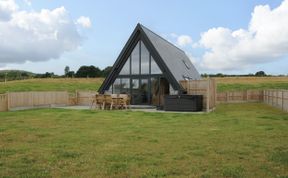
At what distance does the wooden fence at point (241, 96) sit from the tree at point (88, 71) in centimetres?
3528

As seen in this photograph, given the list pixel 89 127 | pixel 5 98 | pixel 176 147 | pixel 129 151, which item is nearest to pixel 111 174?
pixel 129 151

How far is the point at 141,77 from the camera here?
20766 mm

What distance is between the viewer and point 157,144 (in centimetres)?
770

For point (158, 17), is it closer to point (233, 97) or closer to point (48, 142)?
point (48, 142)

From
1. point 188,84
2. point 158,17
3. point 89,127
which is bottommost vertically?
point 89,127

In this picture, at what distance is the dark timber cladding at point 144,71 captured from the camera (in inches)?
778

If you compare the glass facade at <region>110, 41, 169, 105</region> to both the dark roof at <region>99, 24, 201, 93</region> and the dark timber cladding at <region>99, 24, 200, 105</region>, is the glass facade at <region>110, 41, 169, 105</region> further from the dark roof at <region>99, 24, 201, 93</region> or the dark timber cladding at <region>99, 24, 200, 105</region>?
the dark roof at <region>99, 24, 201, 93</region>

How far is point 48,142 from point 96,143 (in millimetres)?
1215

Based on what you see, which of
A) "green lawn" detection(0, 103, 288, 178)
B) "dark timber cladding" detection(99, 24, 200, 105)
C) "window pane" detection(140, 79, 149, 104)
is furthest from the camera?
"window pane" detection(140, 79, 149, 104)

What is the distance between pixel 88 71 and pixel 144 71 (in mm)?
43980

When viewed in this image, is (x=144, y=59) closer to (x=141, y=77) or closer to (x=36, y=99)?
(x=141, y=77)

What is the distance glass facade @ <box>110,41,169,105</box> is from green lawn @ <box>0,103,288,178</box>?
1021cm

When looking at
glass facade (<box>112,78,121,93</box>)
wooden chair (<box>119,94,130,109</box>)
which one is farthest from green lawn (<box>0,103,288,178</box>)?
glass facade (<box>112,78,121,93</box>)

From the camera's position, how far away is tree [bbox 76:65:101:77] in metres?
62.6
